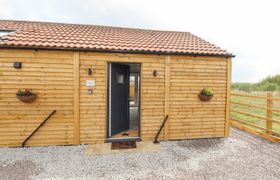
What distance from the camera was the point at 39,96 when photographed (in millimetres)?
3826

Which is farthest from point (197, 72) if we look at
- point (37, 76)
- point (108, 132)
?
point (37, 76)

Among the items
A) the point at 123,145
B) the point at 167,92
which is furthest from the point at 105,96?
the point at 167,92

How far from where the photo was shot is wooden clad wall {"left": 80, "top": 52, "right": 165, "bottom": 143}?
3.99 metres

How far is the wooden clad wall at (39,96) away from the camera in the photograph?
3.69 m

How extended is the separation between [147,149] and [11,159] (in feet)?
10.1

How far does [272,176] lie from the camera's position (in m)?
2.66

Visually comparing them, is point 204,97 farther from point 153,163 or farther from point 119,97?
point 119,97

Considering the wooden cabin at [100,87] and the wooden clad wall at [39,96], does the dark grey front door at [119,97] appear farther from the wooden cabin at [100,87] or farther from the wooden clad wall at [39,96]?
the wooden clad wall at [39,96]

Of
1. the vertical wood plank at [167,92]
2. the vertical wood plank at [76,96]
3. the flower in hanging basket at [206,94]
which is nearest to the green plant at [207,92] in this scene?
the flower in hanging basket at [206,94]

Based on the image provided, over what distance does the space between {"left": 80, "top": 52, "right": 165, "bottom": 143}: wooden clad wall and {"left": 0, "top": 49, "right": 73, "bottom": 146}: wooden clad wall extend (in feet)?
1.20

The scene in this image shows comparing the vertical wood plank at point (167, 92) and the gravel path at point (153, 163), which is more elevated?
the vertical wood plank at point (167, 92)

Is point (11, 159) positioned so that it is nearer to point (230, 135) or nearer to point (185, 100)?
point (185, 100)

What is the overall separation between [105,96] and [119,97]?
63 centimetres

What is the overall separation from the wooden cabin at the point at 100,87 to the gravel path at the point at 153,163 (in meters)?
0.56
